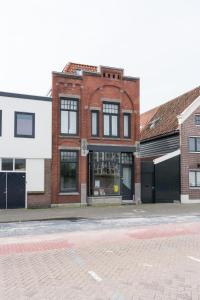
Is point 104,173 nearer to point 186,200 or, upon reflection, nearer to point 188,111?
point 186,200

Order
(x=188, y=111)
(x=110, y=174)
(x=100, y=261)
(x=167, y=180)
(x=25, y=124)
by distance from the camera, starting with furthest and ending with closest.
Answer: (x=188, y=111) < (x=167, y=180) < (x=110, y=174) < (x=25, y=124) < (x=100, y=261)

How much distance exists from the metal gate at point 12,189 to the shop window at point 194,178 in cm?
1221

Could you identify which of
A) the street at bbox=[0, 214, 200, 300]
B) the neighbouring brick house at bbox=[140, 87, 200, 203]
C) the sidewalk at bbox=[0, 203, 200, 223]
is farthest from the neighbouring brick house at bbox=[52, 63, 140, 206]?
the street at bbox=[0, 214, 200, 300]

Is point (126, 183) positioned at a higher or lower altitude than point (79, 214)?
higher

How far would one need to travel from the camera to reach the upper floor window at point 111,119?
2431 centimetres

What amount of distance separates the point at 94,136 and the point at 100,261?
1529 cm

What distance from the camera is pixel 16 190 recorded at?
70.0 ft

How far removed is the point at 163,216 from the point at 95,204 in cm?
598

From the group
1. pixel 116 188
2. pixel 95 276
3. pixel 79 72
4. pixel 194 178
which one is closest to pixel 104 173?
pixel 116 188

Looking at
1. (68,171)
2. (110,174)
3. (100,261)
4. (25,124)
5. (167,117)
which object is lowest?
(100,261)

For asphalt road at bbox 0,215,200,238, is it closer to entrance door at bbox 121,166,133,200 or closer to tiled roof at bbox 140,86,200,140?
entrance door at bbox 121,166,133,200

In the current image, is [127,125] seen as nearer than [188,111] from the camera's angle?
Yes

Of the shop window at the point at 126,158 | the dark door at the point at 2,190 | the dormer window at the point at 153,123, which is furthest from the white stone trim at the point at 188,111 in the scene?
the dark door at the point at 2,190

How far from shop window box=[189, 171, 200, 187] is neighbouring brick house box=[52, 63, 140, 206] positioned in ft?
14.4
